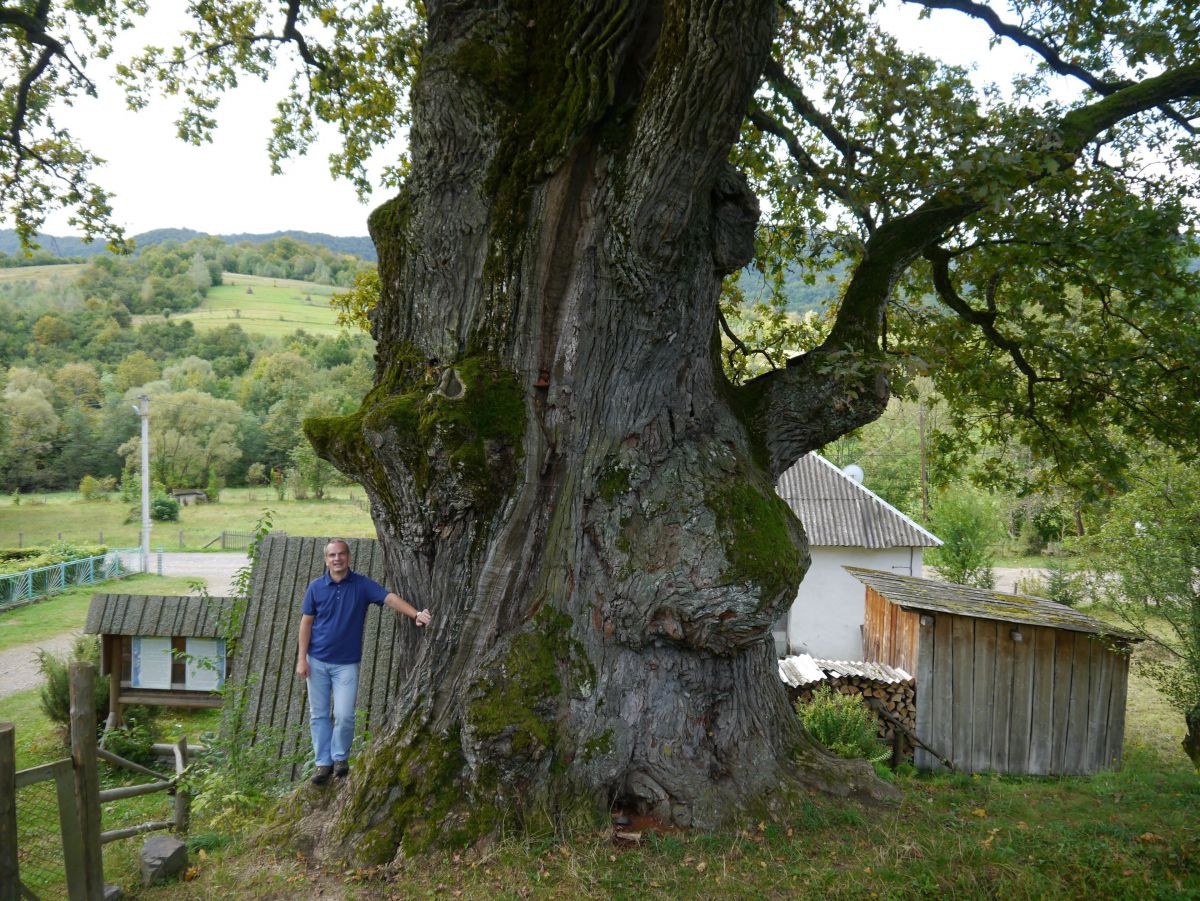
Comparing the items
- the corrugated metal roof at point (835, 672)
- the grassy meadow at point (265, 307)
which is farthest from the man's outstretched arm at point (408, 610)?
the grassy meadow at point (265, 307)

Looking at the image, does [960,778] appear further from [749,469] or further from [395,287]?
[395,287]

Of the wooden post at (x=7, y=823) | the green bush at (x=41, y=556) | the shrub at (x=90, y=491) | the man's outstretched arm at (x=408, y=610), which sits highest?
the man's outstretched arm at (x=408, y=610)

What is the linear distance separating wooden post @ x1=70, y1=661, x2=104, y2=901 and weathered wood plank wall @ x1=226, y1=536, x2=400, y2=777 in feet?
10.5

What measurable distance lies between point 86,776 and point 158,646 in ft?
29.4

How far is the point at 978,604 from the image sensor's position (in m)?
12.1

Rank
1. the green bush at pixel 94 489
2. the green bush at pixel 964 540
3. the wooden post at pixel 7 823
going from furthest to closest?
the green bush at pixel 94 489 < the green bush at pixel 964 540 < the wooden post at pixel 7 823

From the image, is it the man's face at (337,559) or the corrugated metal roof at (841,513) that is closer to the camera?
the man's face at (337,559)

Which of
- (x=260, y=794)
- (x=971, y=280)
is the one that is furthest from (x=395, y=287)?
(x=971, y=280)

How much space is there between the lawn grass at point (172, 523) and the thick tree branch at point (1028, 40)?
30.8 metres

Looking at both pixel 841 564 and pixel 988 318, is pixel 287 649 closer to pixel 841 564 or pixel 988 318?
pixel 988 318

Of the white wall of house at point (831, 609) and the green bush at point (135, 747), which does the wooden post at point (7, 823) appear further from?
the white wall of house at point (831, 609)

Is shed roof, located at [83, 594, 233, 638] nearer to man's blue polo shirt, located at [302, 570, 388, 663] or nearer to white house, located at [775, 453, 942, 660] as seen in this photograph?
man's blue polo shirt, located at [302, 570, 388, 663]

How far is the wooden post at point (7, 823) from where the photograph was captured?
3479 mm

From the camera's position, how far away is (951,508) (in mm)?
25266
